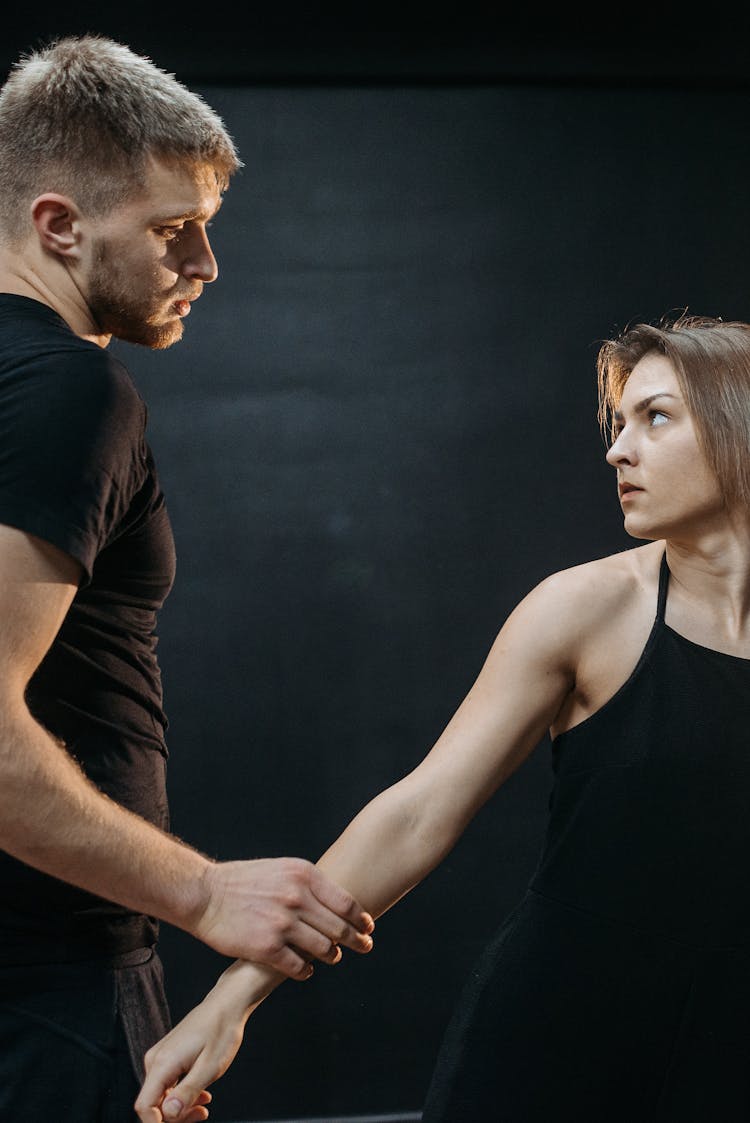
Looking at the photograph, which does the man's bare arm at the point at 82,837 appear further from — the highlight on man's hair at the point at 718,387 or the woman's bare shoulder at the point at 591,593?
the highlight on man's hair at the point at 718,387

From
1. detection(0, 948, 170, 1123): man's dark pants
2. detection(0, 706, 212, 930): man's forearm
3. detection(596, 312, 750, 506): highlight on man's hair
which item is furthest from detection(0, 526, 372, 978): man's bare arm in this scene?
detection(596, 312, 750, 506): highlight on man's hair

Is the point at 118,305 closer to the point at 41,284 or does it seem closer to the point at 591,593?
the point at 41,284

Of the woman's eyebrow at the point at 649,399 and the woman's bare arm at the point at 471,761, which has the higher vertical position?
the woman's eyebrow at the point at 649,399

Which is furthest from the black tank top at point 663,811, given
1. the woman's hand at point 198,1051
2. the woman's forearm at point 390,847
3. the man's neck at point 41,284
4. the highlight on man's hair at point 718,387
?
the man's neck at point 41,284

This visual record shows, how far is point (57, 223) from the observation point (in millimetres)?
1318

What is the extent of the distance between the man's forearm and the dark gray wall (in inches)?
68.0

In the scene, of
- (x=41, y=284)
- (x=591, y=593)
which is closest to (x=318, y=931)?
(x=591, y=593)

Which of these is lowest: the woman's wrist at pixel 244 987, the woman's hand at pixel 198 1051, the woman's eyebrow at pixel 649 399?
the woman's hand at pixel 198 1051

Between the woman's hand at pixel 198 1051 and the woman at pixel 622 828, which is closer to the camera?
the woman's hand at pixel 198 1051

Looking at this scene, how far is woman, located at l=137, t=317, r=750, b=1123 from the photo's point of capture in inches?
55.8

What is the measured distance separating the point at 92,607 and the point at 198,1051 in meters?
0.55

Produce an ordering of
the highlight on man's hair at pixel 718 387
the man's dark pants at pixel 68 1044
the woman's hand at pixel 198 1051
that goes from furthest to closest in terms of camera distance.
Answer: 1. the highlight on man's hair at pixel 718 387
2. the woman's hand at pixel 198 1051
3. the man's dark pants at pixel 68 1044

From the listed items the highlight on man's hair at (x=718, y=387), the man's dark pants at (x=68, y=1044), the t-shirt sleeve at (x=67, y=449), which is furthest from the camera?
the highlight on man's hair at (x=718, y=387)

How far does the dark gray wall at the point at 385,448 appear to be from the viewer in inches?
114
